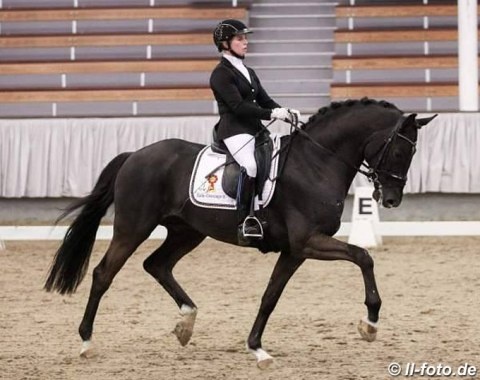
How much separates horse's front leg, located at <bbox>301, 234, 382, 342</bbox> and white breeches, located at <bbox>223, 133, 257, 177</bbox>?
676 mm

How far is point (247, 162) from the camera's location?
22.9ft

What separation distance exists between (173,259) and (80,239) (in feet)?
2.17

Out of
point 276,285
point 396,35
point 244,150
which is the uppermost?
point 396,35

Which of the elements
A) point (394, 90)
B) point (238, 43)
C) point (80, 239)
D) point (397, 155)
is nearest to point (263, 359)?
point (397, 155)

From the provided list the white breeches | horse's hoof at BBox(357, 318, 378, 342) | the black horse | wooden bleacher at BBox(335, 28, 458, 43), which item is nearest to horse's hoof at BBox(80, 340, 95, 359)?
the black horse

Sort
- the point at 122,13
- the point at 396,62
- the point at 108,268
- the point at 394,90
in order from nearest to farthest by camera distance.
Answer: the point at 108,268, the point at 394,90, the point at 396,62, the point at 122,13

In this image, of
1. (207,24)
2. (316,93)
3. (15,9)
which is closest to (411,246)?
(316,93)

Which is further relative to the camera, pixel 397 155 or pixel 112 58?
pixel 112 58

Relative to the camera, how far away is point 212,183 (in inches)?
283

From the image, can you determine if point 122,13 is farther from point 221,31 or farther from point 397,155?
point 397,155

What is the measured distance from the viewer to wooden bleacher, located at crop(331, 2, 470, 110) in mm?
17594

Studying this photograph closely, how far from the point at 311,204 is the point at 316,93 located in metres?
11.7

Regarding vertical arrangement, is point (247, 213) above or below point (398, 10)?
below

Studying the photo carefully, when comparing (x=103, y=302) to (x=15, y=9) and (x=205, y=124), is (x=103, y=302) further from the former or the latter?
(x=15, y=9)
